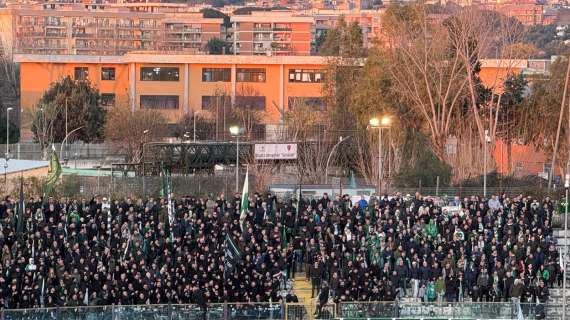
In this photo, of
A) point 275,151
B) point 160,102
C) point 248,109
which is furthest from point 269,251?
point 160,102

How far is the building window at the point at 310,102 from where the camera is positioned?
84.1 meters

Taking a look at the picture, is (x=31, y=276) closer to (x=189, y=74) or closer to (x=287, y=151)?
(x=287, y=151)

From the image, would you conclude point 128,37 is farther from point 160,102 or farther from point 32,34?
point 160,102

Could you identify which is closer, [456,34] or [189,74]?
[456,34]

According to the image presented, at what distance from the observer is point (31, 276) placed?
3475 centimetres

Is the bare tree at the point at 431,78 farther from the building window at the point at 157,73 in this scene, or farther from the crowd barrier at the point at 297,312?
the building window at the point at 157,73

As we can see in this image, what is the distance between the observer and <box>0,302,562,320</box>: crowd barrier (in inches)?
1316

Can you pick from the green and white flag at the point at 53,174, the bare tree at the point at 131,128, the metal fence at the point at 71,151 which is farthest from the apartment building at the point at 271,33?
the green and white flag at the point at 53,174

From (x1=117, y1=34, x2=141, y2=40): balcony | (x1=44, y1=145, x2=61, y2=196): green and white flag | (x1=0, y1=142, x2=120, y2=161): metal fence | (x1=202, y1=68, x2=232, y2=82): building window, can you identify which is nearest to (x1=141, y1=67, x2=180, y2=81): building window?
(x1=202, y1=68, x2=232, y2=82): building window

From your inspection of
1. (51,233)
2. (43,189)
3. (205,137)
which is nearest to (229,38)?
(205,137)

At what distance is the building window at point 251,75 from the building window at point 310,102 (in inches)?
117

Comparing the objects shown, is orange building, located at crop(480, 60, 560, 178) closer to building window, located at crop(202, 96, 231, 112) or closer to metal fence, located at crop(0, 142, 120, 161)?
metal fence, located at crop(0, 142, 120, 161)

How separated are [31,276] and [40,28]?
116 m

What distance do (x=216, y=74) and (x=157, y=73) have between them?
3.77m
